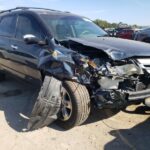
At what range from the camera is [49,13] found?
18.8ft

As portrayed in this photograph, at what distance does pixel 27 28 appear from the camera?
5.61 metres

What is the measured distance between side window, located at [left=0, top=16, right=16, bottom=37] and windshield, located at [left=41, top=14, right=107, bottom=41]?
3.25 feet

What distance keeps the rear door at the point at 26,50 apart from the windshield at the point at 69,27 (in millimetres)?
237

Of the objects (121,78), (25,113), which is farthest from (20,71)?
(121,78)

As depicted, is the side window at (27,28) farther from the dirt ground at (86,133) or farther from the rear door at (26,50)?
the dirt ground at (86,133)

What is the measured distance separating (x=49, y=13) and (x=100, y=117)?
86.2 inches

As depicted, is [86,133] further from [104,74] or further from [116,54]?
[116,54]

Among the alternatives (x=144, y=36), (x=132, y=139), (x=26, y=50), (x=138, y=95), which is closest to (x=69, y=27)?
(x=26, y=50)

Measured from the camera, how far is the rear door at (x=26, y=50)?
5.12m

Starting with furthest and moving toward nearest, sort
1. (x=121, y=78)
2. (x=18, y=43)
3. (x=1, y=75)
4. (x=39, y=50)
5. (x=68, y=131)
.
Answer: (x=1, y=75), (x=18, y=43), (x=39, y=50), (x=68, y=131), (x=121, y=78)

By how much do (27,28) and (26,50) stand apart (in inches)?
20.4

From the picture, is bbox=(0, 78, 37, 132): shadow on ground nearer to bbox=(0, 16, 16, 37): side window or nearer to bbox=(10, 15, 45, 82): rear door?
bbox=(10, 15, 45, 82): rear door

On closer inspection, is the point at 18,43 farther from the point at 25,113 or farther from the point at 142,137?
the point at 142,137

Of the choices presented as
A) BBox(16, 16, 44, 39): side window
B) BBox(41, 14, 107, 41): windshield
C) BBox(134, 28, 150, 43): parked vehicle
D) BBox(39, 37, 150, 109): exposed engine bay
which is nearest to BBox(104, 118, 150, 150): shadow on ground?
BBox(39, 37, 150, 109): exposed engine bay
